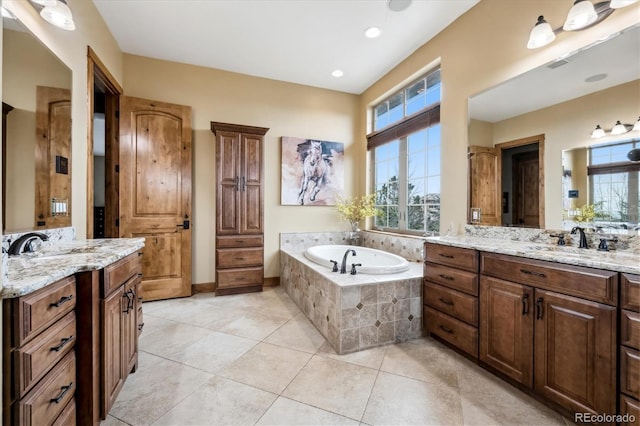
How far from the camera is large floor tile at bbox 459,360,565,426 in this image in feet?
4.79

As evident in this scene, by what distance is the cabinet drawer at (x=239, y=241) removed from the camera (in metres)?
3.48

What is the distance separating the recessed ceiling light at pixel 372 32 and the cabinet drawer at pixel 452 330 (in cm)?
287

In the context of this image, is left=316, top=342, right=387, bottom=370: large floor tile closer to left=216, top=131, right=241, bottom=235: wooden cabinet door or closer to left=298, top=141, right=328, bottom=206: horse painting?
left=216, top=131, right=241, bottom=235: wooden cabinet door

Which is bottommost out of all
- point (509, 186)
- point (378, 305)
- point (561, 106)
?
point (378, 305)

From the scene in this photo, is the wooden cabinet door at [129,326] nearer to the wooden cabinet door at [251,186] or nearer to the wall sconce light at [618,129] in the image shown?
the wooden cabinet door at [251,186]

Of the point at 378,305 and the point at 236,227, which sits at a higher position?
the point at 236,227

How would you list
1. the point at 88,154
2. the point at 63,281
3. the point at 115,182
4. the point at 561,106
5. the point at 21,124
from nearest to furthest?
the point at 63,281 < the point at 21,124 < the point at 561,106 < the point at 88,154 < the point at 115,182

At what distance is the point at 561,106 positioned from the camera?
1.96 metres

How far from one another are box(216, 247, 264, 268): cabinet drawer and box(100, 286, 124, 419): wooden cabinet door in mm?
1934

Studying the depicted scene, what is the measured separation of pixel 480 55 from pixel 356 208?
244 cm

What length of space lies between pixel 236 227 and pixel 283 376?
2157 mm

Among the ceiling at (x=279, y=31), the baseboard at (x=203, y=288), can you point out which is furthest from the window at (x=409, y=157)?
the baseboard at (x=203, y=288)

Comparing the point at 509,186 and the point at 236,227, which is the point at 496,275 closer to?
the point at 509,186

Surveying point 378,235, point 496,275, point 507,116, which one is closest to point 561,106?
point 507,116
